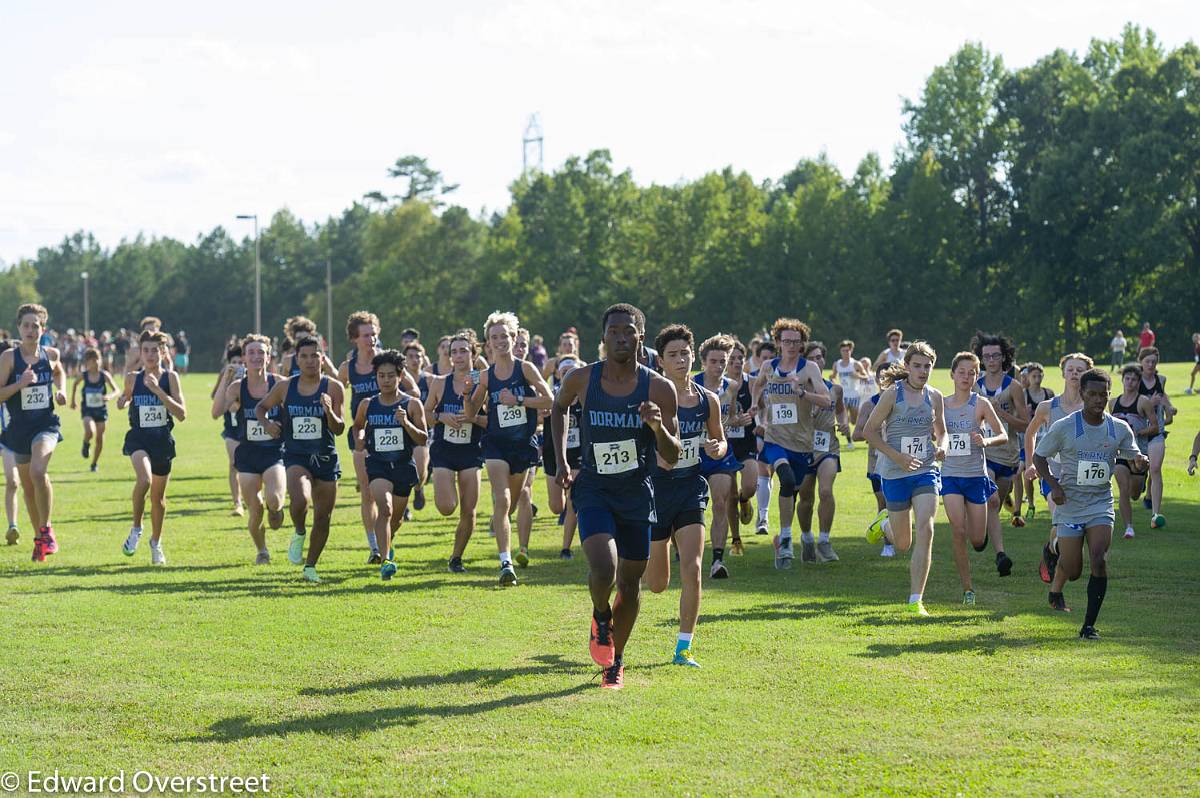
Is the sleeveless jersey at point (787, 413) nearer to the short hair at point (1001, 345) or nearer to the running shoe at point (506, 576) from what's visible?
the short hair at point (1001, 345)

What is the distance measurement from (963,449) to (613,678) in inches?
188

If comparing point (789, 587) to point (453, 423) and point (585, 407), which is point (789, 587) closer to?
point (453, 423)

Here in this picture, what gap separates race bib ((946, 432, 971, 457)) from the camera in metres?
12.1

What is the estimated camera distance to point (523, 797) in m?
6.41

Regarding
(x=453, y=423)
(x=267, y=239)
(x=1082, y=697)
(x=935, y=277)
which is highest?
(x=267, y=239)

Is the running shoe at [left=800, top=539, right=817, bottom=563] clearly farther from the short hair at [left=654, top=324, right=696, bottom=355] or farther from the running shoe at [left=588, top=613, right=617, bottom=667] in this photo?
the running shoe at [left=588, top=613, right=617, bottom=667]

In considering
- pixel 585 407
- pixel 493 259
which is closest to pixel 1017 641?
pixel 585 407

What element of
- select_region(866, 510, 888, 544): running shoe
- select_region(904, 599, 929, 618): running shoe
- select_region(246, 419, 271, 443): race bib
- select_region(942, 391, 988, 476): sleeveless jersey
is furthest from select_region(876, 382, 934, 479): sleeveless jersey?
select_region(246, 419, 271, 443): race bib

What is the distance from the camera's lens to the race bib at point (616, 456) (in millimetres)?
8438

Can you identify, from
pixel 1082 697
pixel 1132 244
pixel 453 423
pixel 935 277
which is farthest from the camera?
pixel 935 277

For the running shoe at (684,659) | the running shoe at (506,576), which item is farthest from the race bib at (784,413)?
the running shoe at (684,659)

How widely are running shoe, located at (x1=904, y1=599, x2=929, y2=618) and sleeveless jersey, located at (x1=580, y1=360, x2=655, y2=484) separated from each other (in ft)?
12.4

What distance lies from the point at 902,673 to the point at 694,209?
8030 centimetres

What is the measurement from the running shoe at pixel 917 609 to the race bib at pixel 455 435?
14.6 feet
